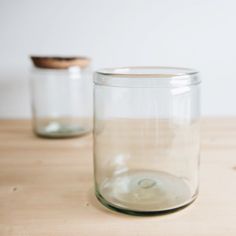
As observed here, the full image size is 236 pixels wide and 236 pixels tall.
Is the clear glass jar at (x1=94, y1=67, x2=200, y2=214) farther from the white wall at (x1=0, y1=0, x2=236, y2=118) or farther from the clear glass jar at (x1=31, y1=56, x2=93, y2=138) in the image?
the white wall at (x1=0, y1=0, x2=236, y2=118)

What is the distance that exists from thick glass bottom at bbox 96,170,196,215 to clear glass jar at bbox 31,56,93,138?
1.06 ft

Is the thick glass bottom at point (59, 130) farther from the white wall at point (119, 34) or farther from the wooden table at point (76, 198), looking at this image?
the white wall at point (119, 34)

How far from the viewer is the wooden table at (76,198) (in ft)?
1.22

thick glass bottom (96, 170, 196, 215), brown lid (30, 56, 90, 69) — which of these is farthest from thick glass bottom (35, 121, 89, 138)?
thick glass bottom (96, 170, 196, 215)

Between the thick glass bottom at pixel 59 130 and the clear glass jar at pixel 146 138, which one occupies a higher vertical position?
the clear glass jar at pixel 146 138

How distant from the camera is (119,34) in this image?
90 centimetres

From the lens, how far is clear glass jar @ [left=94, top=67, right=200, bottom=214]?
0.44 metres

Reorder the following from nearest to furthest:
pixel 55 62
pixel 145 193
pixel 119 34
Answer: pixel 145 193
pixel 55 62
pixel 119 34

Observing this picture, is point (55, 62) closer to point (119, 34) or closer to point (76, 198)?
point (119, 34)

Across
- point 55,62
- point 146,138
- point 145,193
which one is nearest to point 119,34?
point 55,62

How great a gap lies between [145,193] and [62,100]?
0.57 metres

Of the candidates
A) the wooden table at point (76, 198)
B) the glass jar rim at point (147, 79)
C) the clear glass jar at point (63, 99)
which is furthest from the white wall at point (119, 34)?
the glass jar rim at point (147, 79)

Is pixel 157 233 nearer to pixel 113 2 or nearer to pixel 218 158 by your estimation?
pixel 218 158

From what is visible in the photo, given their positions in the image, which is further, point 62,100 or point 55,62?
point 62,100
